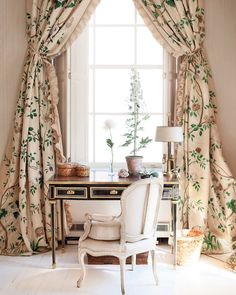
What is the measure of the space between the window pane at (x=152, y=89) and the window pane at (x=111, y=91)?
182mm

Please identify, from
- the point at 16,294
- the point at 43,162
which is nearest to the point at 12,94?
the point at 43,162

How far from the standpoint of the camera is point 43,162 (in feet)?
14.7

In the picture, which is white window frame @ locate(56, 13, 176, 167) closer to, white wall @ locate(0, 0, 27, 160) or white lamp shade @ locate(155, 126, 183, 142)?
white wall @ locate(0, 0, 27, 160)

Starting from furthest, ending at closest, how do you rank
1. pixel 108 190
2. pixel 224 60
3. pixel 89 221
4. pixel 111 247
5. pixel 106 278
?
pixel 224 60 → pixel 108 190 → pixel 106 278 → pixel 89 221 → pixel 111 247

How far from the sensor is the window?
4.64 meters

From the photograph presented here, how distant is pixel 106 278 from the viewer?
376cm

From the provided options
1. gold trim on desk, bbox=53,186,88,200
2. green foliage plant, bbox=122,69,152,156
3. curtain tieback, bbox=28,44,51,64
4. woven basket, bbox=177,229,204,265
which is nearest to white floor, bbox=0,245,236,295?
woven basket, bbox=177,229,204,265

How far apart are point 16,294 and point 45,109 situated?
1803 millimetres

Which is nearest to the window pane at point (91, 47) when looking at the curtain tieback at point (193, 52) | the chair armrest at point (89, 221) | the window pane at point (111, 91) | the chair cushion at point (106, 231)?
the window pane at point (111, 91)

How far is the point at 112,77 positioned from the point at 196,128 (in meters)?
0.98

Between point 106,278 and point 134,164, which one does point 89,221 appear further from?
point 134,164

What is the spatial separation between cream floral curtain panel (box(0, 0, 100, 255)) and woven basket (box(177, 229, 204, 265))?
128 centimetres

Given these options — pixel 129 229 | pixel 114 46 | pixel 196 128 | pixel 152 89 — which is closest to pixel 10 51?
pixel 114 46

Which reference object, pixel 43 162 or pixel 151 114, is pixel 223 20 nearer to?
pixel 151 114
